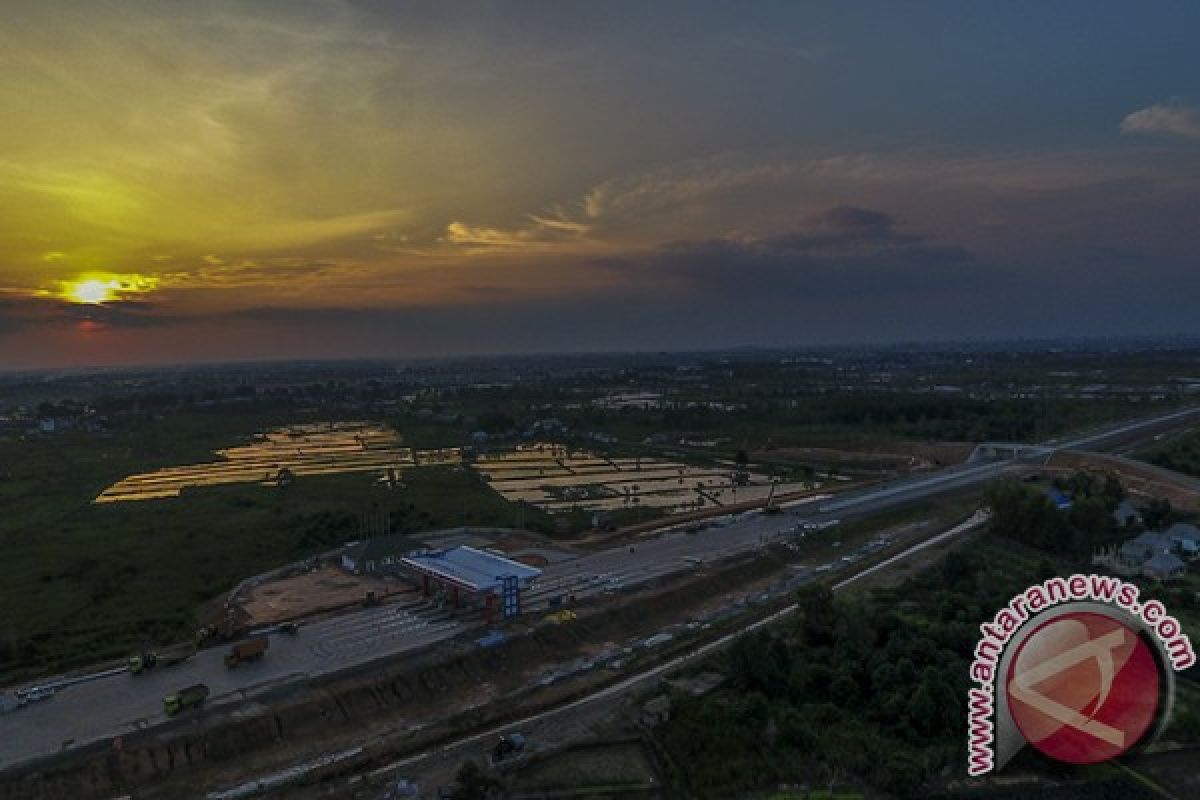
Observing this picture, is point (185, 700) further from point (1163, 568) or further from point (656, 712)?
point (1163, 568)

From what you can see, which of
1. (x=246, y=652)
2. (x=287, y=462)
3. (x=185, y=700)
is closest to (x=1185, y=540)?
(x=246, y=652)

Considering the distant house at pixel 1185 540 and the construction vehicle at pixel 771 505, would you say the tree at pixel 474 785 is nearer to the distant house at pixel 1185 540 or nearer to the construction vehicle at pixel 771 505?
the construction vehicle at pixel 771 505

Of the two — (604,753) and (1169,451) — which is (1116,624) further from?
(1169,451)

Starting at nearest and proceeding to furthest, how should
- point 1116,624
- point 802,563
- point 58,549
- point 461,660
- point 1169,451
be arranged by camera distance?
point 1116,624, point 461,660, point 802,563, point 58,549, point 1169,451

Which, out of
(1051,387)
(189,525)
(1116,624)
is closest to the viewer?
(1116,624)

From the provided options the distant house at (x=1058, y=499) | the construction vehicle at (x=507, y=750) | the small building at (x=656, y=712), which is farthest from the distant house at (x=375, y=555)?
the distant house at (x=1058, y=499)

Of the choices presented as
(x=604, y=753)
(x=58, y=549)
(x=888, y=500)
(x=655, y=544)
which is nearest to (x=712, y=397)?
(x=888, y=500)

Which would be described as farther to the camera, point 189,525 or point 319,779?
point 189,525
